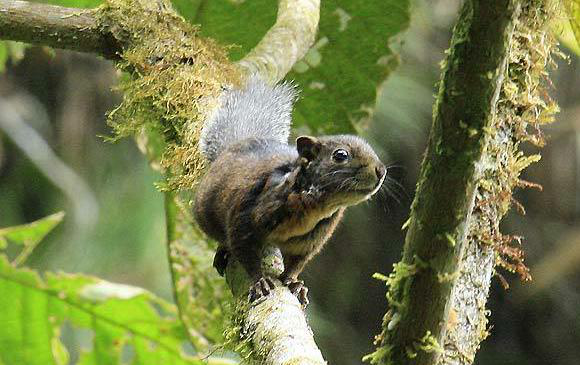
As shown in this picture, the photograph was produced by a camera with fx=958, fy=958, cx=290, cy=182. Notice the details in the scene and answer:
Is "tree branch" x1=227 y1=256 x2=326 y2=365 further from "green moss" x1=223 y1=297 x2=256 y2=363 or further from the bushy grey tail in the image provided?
the bushy grey tail

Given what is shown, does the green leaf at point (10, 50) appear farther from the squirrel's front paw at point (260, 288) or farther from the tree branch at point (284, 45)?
the squirrel's front paw at point (260, 288)

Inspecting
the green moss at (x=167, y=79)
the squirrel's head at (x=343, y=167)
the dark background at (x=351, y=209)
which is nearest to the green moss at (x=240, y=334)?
the squirrel's head at (x=343, y=167)

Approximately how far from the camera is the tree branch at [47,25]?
237 cm

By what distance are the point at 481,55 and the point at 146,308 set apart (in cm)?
196

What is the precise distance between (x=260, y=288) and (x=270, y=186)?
0.56 m

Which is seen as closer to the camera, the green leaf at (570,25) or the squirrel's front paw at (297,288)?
the green leaf at (570,25)

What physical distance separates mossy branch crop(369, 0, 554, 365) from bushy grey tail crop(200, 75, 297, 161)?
120cm

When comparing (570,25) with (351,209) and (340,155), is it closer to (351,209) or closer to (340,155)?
(340,155)

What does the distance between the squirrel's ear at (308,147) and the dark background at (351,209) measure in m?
2.57

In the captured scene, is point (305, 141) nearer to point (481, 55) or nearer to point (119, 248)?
point (481, 55)

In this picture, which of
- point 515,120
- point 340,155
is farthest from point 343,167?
point 515,120

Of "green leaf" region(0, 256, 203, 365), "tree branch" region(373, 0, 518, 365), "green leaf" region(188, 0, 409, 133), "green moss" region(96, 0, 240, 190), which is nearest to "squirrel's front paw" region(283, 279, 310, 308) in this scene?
"green moss" region(96, 0, 240, 190)

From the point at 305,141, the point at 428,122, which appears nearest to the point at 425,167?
the point at 305,141

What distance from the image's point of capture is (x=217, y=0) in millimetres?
3014
